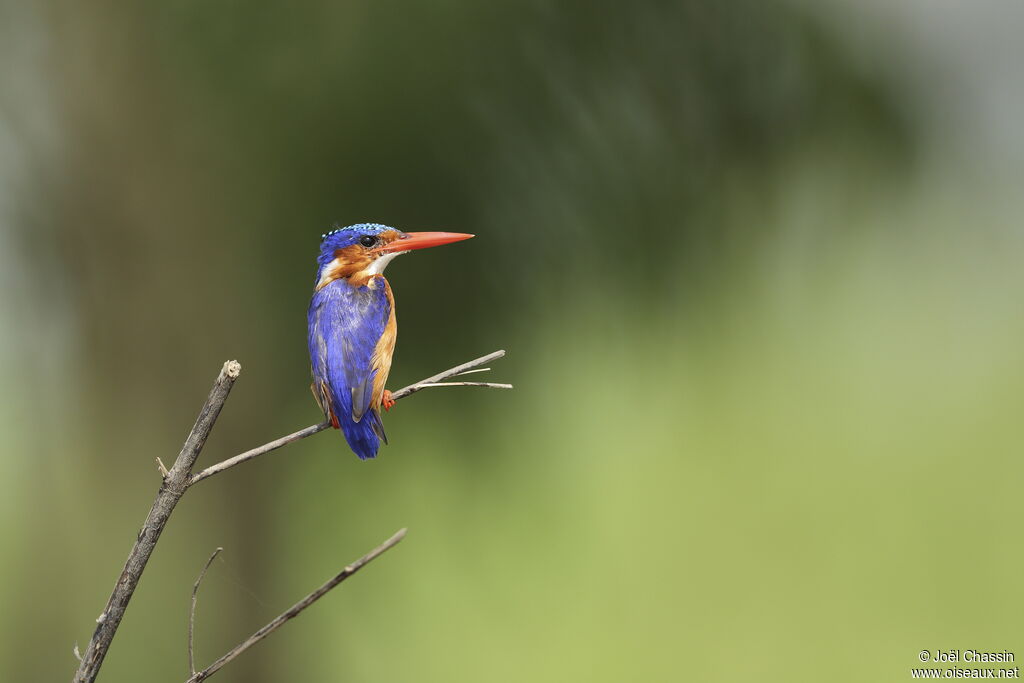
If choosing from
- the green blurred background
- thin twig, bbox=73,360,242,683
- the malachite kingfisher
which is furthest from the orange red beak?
the green blurred background

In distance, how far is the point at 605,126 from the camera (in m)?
4.43

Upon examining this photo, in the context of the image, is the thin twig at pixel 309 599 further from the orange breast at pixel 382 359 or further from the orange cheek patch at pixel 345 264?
the orange cheek patch at pixel 345 264

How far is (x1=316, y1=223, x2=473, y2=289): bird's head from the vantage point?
1.08m

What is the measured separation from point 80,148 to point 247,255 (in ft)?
3.02

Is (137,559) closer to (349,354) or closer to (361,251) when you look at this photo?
(349,354)

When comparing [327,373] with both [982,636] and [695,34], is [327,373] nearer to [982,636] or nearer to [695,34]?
[695,34]

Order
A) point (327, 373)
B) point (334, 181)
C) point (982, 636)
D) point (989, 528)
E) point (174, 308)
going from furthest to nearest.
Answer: point (989, 528) < point (982, 636) < point (174, 308) < point (334, 181) < point (327, 373)

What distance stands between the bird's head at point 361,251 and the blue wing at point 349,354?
3 cm

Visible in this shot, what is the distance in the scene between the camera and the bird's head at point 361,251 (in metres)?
1.08

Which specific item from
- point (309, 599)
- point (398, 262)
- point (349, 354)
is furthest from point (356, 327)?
point (398, 262)

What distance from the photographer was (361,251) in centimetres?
111

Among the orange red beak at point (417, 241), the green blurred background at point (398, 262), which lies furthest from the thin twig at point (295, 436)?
the green blurred background at point (398, 262)

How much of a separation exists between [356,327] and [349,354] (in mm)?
49

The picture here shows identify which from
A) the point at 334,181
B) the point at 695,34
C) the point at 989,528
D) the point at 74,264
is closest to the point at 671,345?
the point at 695,34
